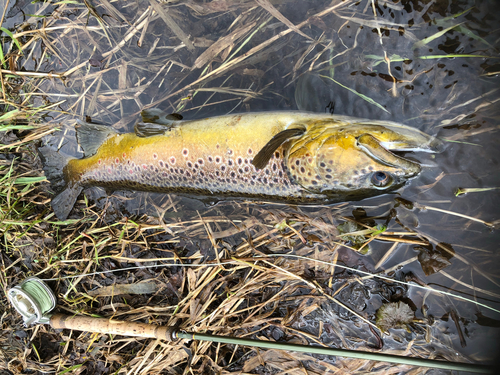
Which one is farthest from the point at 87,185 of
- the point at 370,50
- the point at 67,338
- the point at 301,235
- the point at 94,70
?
the point at 370,50

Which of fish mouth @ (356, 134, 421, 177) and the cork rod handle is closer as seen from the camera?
fish mouth @ (356, 134, 421, 177)

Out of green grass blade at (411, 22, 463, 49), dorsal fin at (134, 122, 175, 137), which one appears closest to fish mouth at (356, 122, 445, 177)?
green grass blade at (411, 22, 463, 49)

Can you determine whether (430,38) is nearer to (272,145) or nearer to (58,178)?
(272,145)

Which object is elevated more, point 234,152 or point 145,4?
point 145,4

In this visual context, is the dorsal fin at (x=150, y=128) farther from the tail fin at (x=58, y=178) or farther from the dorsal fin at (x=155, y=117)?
the tail fin at (x=58, y=178)

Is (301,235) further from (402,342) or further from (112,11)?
(112,11)

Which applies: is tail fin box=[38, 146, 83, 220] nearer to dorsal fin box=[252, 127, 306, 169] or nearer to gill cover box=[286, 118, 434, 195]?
dorsal fin box=[252, 127, 306, 169]

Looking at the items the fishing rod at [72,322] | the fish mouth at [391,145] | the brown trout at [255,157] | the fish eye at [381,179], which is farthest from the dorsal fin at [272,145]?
the fishing rod at [72,322]
